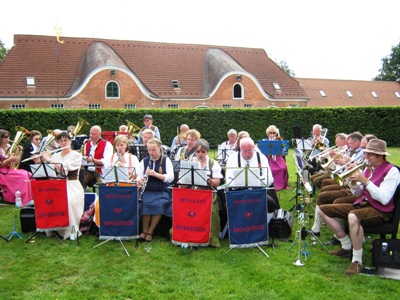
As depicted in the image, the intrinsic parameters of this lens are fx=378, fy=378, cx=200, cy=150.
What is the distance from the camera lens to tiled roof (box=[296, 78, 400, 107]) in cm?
4750

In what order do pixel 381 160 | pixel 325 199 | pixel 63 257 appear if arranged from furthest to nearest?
1. pixel 325 199
2. pixel 63 257
3. pixel 381 160

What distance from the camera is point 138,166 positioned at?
6.91 meters

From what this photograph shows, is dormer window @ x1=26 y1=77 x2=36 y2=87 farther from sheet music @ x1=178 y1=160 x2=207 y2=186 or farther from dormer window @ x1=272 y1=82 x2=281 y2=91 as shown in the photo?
sheet music @ x1=178 y1=160 x2=207 y2=186

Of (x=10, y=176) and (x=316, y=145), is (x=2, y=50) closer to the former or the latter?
(x=10, y=176)

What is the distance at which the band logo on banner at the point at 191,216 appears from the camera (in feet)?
19.2

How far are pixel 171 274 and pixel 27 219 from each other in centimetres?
326

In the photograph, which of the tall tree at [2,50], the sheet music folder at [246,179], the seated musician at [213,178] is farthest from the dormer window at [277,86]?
the tall tree at [2,50]

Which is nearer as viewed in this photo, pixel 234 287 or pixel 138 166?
pixel 234 287

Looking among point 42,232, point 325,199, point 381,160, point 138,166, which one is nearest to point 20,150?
point 42,232

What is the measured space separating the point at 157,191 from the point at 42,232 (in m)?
2.28

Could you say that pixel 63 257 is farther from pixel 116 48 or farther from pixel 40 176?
pixel 116 48

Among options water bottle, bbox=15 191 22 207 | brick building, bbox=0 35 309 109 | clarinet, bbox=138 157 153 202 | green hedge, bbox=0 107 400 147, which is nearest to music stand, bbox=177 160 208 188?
clarinet, bbox=138 157 153 202

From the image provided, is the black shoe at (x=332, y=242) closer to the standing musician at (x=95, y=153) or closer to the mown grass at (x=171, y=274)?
the mown grass at (x=171, y=274)

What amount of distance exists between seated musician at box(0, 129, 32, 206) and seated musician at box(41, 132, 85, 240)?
2.58 m
